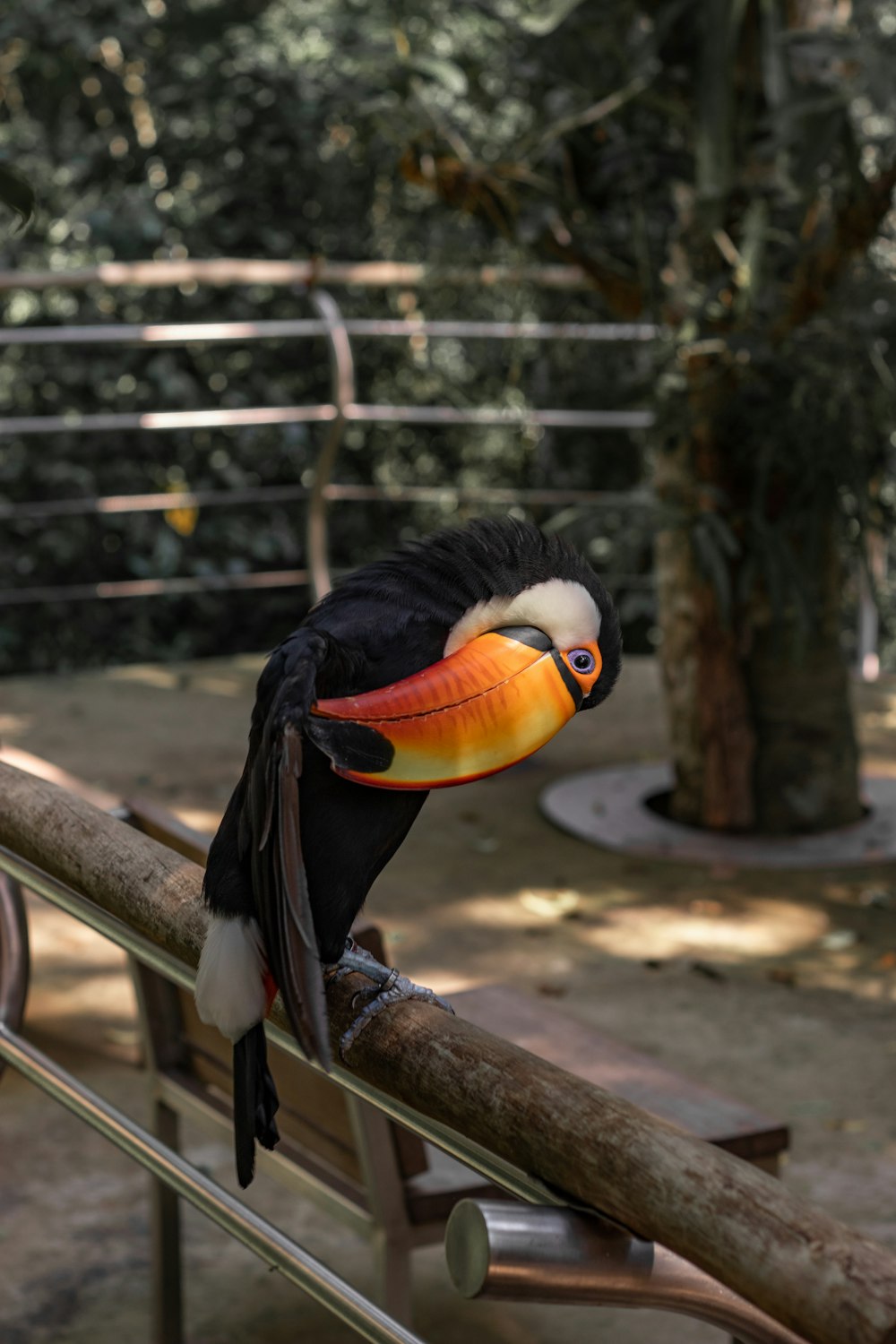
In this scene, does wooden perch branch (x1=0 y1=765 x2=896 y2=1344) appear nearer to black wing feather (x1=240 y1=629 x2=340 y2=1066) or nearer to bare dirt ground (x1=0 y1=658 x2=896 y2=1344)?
black wing feather (x1=240 y1=629 x2=340 y2=1066)

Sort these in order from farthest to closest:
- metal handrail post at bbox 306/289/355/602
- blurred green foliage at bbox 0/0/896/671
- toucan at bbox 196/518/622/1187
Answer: blurred green foliage at bbox 0/0/896/671
metal handrail post at bbox 306/289/355/602
toucan at bbox 196/518/622/1187

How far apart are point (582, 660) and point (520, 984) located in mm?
1917

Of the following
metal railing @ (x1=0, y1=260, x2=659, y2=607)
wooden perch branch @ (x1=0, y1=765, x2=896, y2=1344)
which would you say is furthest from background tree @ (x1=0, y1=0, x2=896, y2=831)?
wooden perch branch @ (x1=0, y1=765, x2=896, y2=1344)

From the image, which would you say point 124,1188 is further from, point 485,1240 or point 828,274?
point 828,274

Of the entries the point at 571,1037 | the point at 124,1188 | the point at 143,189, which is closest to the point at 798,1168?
the point at 571,1037

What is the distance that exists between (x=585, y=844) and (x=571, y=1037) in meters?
1.79

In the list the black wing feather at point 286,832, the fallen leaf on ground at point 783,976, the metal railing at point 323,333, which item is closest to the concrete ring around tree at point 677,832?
the fallen leaf on ground at point 783,976

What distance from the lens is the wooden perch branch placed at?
598 mm

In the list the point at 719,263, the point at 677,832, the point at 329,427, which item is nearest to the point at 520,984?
the point at 677,832

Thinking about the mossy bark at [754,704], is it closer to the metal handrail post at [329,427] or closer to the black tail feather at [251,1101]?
the metal handrail post at [329,427]

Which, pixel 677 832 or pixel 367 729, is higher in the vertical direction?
pixel 367 729

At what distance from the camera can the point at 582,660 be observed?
1178mm

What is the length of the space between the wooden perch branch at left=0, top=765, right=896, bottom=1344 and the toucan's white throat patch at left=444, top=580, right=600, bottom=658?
29 cm

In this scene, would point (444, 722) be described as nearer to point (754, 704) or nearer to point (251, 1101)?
point (251, 1101)
